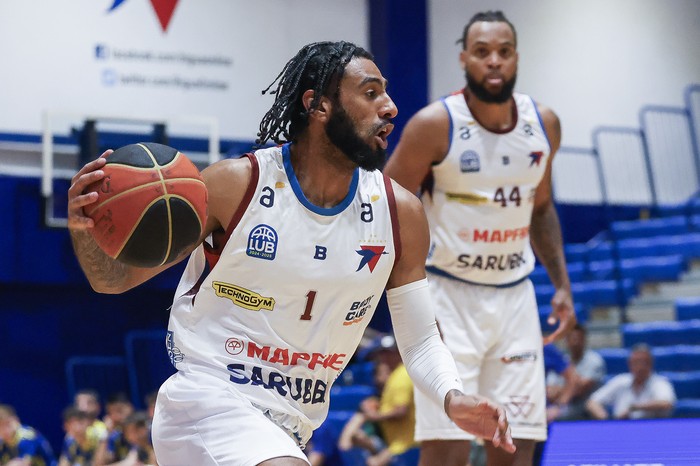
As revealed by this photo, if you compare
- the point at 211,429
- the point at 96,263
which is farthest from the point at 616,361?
the point at 96,263

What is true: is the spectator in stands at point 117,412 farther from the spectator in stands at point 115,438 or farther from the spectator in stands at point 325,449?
the spectator in stands at point 325,449

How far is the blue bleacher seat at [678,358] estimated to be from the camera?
450 inches

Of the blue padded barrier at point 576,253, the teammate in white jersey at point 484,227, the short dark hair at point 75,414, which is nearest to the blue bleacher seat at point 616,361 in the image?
the blue padded barrier at point 576,253

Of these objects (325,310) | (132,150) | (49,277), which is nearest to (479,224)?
(325,310)

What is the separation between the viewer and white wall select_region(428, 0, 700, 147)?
55.5 ft

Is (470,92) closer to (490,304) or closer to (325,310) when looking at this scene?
(490,304)

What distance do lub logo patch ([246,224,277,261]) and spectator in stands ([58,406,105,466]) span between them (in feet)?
29.8

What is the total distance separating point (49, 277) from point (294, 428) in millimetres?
11029

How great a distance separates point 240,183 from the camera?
3.84m

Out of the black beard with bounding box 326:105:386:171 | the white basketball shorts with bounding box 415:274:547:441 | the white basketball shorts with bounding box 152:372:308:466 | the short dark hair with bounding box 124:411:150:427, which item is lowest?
the short dark hair with bounding box 124:411:150:427

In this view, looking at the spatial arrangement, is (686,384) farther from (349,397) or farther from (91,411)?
(91,411)

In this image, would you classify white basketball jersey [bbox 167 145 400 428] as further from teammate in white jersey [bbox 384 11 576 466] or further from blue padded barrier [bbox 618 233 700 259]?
blue padded barrier [bbox 618 233 700 259]

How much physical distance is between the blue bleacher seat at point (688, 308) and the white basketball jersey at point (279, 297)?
9174 millimetres

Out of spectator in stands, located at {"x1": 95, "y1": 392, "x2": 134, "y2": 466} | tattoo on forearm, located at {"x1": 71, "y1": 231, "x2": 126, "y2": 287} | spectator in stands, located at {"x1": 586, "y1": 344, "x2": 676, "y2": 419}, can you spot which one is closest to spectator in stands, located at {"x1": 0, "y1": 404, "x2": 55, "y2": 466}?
spectator in stands, located at {"x1": 95, "y1": 392, "x2": 134, "y2": 466}
